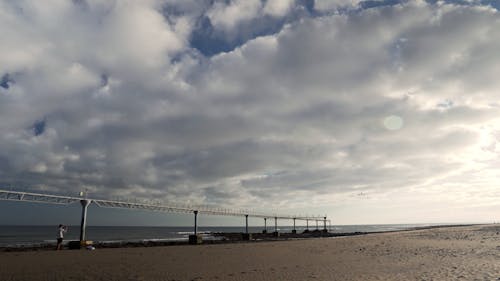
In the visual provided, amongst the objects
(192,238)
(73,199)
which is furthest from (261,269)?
(73,199)

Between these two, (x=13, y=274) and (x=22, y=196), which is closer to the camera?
(x=13, y=274)

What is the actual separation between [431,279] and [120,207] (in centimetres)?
4945

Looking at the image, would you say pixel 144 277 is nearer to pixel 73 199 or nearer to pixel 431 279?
pixel 431 279

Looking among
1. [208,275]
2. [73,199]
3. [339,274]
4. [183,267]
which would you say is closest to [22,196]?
[73,199]

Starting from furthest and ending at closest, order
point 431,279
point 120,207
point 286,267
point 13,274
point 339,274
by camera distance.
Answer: point 120,207
point 286,267
point 13,274
point 339,274
point 431,279

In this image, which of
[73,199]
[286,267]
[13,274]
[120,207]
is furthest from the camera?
[120,207]

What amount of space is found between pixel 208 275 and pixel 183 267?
3419mm

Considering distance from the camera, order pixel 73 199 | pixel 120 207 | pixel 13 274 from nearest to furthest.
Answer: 1. pixel 13 274
2. pixel 73 199
3. pixel 120 207

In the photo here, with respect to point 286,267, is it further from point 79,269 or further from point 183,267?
point 79,269

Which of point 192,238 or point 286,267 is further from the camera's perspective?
point 192,238

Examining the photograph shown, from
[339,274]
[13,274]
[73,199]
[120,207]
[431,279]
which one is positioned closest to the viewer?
[431,279]

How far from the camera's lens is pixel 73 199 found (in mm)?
40125

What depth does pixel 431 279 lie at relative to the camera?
12.3 metres

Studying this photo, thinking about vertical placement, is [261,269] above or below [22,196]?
below
